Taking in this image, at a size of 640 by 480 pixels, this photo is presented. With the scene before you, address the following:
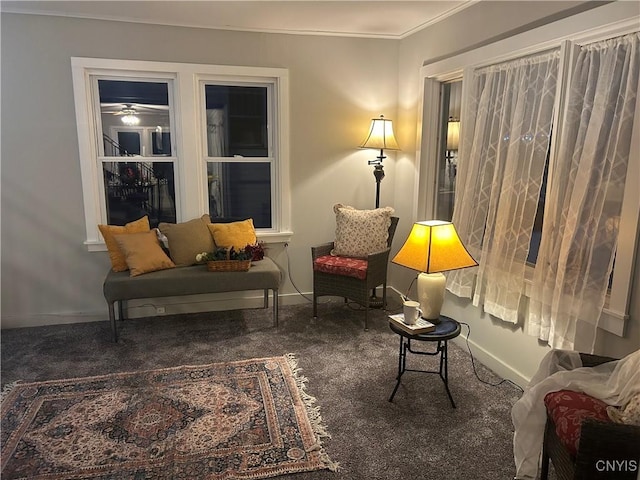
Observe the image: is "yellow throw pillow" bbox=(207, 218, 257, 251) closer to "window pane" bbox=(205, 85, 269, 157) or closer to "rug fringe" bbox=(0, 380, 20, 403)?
"window pane" bbox=(205, 85, 269, 157)

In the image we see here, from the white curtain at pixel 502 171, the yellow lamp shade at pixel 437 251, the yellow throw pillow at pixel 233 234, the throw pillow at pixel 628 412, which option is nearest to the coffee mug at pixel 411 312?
the yellow lamp shade at pixel 437 251

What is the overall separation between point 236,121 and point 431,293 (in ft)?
8.09

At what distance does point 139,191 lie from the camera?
13.5 ft

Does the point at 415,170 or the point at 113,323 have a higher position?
the point at 415,170

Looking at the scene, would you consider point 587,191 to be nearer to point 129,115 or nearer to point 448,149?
point 448,149

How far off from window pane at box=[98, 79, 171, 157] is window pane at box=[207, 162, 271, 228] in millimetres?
550

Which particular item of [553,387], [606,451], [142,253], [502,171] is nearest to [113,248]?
[142,253]

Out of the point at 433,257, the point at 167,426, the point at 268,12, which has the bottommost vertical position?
the point at 167,426

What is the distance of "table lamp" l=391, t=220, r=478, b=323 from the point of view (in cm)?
262

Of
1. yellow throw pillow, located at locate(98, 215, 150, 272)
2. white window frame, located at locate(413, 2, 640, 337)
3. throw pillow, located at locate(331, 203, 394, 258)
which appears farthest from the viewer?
throw pillow, located at locate(331, 203, 394, 258)

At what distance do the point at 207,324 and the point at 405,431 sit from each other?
2043 mm

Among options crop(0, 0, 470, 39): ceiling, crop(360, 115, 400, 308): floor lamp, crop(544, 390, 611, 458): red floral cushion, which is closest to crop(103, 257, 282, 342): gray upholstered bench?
crop(360, 115, 400, 308): floor lamp

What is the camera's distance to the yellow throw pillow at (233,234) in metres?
3.98

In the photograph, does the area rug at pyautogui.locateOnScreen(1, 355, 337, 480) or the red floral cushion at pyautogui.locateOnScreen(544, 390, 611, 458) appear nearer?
the red floral cushion at pyautogui.locateOnScreen(544, 390, 611, 458)
